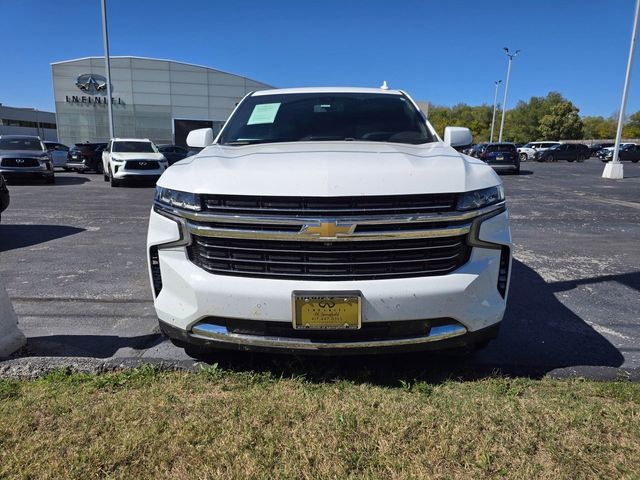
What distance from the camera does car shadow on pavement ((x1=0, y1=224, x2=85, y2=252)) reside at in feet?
20.9

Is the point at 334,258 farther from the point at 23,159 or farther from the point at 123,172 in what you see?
the point at 23,159

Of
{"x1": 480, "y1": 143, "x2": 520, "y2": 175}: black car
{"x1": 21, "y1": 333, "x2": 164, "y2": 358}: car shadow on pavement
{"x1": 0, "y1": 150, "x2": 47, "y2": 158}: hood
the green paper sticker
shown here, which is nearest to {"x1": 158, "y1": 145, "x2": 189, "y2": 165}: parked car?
{"x1": 0, "y1": 150, "x2": 47, "y2": 158}: hood

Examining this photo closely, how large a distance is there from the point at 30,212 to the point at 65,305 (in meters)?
6.50

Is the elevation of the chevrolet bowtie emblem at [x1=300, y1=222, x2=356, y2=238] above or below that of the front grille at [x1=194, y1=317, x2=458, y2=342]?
above

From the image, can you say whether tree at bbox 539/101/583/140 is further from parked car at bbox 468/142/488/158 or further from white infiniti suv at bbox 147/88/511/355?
white infiniti suv at bbox 147/88/511/355

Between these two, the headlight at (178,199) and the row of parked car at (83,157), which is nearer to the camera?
the headlight at (178,199)

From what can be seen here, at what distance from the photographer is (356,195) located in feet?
7.25

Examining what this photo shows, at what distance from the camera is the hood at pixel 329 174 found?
2.23 metres

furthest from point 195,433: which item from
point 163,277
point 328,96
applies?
point 328,96

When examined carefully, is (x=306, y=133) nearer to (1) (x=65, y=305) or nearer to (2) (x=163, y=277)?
(2) (x=163, y=277)

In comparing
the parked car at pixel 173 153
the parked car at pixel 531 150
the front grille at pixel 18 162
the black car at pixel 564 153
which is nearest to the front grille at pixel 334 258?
the front grille at pixel 18 162

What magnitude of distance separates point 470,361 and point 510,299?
1457 millimetres

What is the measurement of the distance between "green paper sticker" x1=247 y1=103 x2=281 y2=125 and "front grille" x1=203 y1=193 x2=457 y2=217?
168 centimetres

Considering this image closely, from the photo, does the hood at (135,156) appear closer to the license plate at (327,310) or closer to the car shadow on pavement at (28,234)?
the car shadow on pavement at (28,234)
